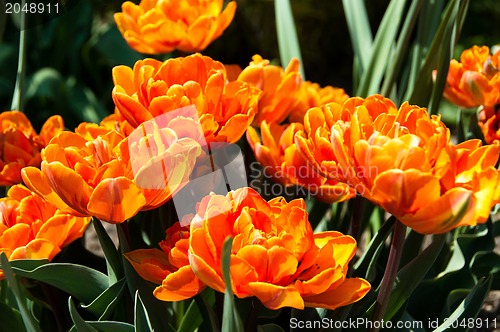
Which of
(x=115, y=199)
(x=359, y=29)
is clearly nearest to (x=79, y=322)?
(x=115, y=199)

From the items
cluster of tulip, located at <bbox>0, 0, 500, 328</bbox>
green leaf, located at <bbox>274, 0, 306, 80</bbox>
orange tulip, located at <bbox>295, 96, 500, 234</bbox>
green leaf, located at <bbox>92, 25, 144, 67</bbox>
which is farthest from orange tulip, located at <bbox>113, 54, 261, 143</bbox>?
green leaf, located at <bbox>92, 25, 144, 67</bbox>

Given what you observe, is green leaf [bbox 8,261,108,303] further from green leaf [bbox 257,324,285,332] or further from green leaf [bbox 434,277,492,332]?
green leaf [bbox 434,277,492,332]

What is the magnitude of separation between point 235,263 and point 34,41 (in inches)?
84.8

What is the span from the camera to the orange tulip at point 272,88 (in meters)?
1.12

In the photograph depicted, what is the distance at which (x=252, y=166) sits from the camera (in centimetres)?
130

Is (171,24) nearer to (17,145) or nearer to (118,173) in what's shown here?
(17,145)

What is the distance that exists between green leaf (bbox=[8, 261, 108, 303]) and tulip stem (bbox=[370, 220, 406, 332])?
362 mm

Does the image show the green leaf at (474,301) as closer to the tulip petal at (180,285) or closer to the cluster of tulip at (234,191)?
the cluster of tulip at (234,191)

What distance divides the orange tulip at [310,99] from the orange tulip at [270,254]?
1.47 feet

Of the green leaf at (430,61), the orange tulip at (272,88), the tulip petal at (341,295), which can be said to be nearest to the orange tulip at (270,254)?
the tulip petal at (341,295)

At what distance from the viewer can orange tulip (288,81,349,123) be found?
125cm

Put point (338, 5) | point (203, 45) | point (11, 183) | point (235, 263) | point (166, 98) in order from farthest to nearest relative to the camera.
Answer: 1. point (338, 5)
2. point (203, 45)
3. point (11, 183)
4. point (166, 98)
5. point (235, 263)

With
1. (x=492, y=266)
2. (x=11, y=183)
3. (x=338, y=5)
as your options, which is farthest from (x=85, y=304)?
(x=338, y=5)

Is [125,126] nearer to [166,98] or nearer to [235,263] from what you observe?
[166,98]
